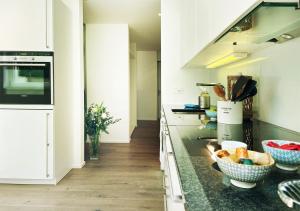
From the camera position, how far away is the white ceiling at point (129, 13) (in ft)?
11.8

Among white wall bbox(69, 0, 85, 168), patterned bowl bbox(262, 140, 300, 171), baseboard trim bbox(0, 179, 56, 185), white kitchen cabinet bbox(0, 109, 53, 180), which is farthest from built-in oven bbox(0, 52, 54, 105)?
patterned bowl bbox(262, 140, 300, 171)

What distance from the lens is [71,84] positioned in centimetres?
325

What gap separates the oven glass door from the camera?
2621 millimetres

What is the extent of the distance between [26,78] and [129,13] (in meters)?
2.15

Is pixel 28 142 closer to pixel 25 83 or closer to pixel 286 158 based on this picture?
pixel 25 83

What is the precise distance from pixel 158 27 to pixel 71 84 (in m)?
2.48

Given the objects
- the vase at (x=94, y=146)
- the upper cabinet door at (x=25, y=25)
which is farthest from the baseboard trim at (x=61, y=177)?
the upper cabinet door at (x=25, y=25)

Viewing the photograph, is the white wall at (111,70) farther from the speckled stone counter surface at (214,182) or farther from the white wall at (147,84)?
the speckled stone counter surface at (214,182)

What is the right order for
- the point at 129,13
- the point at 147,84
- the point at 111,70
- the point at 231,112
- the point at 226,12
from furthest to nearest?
the point at 147,84
the point at 111,70
the point at 129,13
the point at 231,112
the point at 226,12

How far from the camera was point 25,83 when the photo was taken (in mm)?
2637

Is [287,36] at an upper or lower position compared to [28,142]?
upper

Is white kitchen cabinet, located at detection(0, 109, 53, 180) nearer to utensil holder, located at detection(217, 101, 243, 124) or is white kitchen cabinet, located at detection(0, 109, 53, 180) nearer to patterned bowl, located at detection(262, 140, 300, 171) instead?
utensil holder, located at detection(217, 101, 243, 124)

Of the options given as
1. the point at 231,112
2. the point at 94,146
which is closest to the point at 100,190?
the point at 94,146

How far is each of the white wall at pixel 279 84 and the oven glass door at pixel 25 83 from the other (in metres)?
2.10
